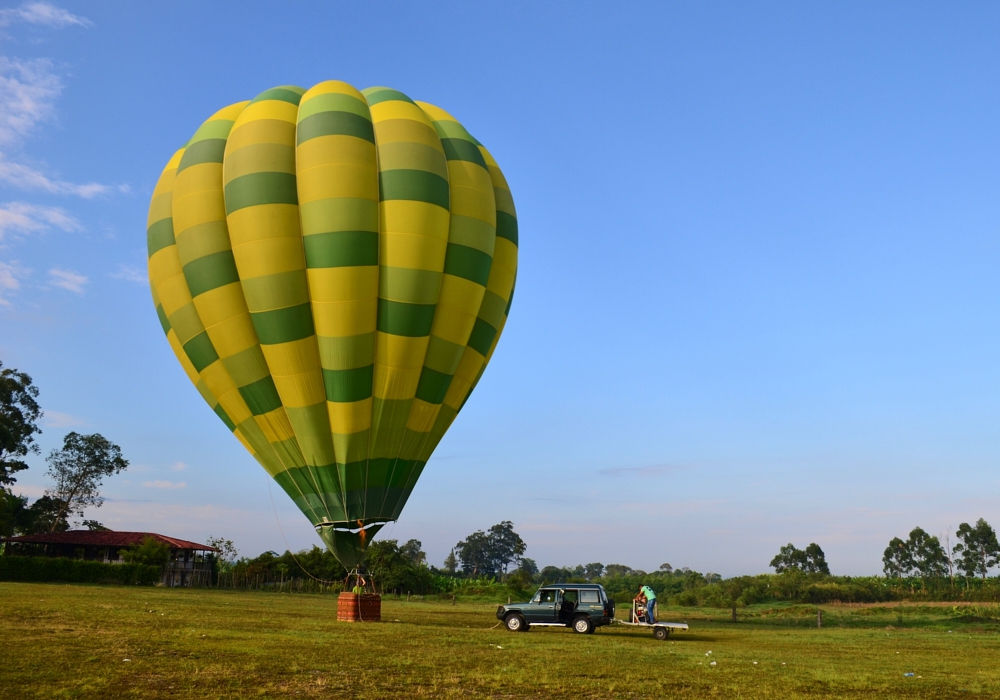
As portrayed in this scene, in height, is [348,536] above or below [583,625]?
above

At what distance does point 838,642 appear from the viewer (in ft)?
77.9

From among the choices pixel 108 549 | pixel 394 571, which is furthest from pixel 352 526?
pixel 108 549

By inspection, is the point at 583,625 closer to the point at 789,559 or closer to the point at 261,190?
the point at 261,190

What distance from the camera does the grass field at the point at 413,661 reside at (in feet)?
35.7

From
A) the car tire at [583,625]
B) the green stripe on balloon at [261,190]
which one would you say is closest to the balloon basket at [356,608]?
the car tire at [583,625]

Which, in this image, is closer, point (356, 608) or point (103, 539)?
point (356, 608)

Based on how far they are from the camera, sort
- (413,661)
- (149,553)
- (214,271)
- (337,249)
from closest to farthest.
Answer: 1. (413,661)
2. (337,249)
3. (214,271)
4. (149,553)

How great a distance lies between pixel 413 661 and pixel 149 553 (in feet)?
A: 147

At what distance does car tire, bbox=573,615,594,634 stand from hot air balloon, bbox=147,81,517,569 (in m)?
6.90

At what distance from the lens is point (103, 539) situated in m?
57.8

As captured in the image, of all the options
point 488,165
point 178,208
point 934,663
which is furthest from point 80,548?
point 934,663

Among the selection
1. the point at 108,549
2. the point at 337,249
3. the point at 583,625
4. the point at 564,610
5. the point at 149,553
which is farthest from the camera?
the point at 108,549

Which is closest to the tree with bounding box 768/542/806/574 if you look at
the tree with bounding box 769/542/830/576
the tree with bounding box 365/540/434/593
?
the tree with bounding box 769/542/830/576

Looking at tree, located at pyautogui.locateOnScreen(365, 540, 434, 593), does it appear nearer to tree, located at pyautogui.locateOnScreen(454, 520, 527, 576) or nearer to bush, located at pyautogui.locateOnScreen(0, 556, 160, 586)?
bush, located at pyautogui.locateOnScreen(0, 556, 160, 586)
